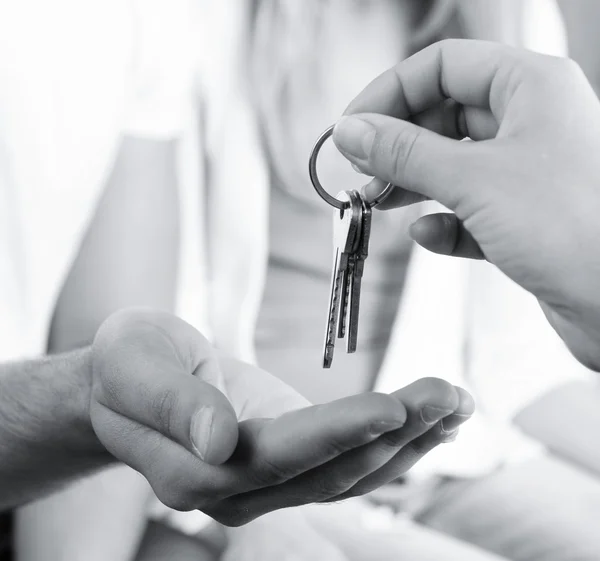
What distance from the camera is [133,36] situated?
2.55 feet

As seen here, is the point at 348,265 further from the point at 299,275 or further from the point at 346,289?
the point at 299,275

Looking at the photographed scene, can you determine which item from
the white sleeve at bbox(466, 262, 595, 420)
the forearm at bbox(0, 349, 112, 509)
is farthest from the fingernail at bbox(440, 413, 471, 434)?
the white sleeve at bbox(466, 262, 595, 420)

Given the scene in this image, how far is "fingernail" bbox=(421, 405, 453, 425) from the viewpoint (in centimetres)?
37

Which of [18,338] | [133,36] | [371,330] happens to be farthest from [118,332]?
[371,330]

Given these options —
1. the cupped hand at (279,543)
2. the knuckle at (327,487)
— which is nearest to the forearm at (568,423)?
the cupped hand at (279,543)

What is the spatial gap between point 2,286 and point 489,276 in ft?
2.15

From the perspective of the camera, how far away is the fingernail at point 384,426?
35 centimetres

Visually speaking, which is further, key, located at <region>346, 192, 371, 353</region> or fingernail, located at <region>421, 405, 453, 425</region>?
key, located at <region>346, 192, 371, 353</region>

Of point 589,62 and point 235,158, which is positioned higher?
point 589,62

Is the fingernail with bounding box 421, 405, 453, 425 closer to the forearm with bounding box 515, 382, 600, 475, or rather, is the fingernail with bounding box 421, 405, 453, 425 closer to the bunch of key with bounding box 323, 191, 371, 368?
the bunch of key with bounding box 323, 191, 371, 368

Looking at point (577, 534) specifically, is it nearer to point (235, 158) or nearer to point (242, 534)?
point (242, 534)

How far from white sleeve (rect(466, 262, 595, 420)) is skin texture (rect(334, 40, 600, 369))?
587 millimetres

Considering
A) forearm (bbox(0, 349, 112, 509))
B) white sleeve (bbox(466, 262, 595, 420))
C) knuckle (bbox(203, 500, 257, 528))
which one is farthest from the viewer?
white sleeve (bbox(466, 262, 595, 420))

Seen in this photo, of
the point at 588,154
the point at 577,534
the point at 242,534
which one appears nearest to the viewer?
the point at 588,154
